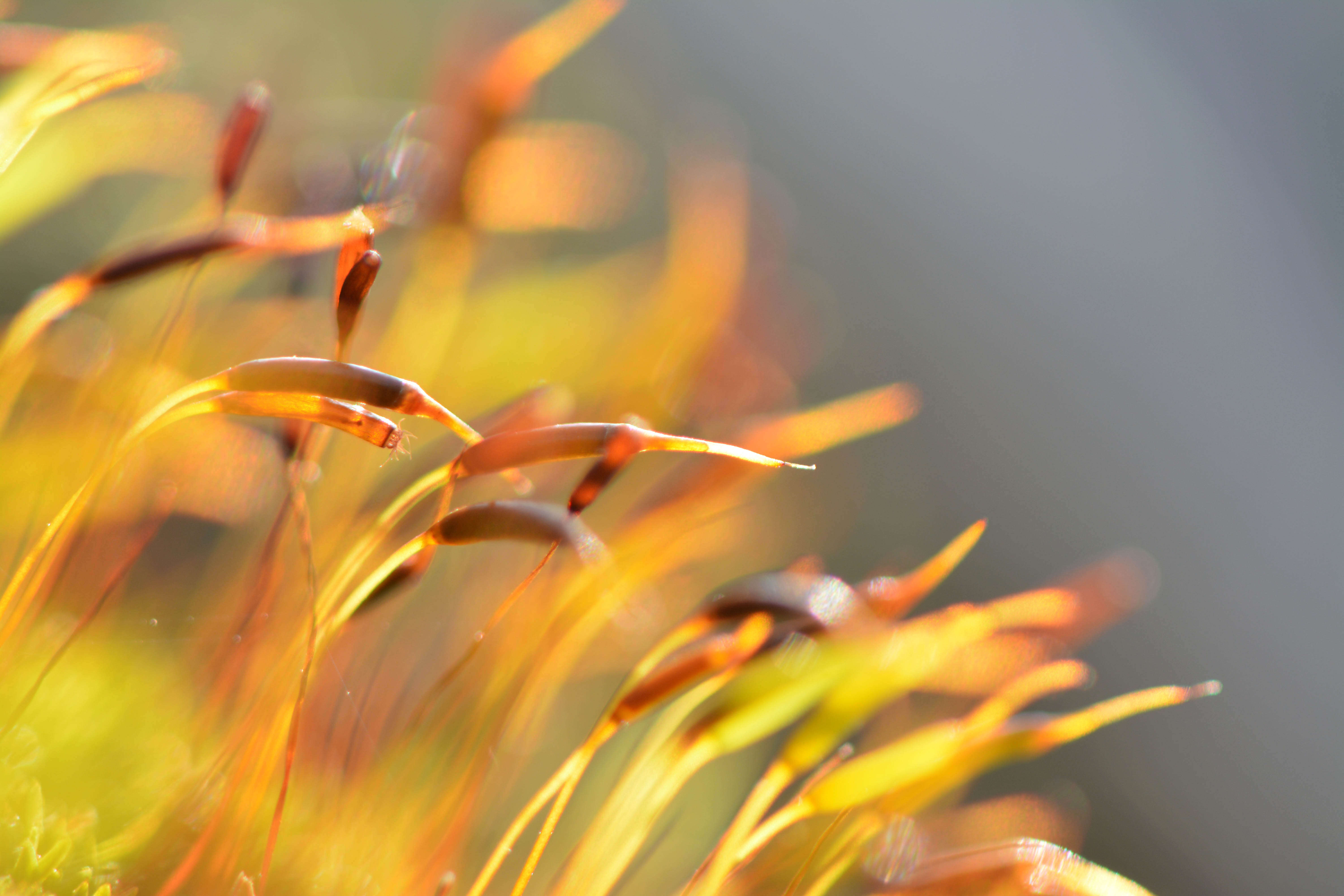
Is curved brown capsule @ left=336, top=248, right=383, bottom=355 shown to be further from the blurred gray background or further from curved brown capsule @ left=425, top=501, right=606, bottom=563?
the blurred gray background

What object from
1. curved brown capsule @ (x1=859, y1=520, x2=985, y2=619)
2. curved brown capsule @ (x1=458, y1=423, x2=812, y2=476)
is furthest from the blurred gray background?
curved brown capsule @ (x1=458, y1=423, x2=812, y2=476)

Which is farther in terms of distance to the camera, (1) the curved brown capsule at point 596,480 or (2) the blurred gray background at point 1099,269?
(2) the blurred gray background at point 1099,269

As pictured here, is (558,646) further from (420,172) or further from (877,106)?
(877,106)

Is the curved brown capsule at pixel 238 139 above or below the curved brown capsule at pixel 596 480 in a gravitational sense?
above

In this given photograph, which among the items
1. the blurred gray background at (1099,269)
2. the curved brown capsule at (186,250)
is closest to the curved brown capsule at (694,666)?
the curved brown capsule at (186,250)

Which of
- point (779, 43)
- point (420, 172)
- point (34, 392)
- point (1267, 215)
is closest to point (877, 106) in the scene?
point (779, 43)

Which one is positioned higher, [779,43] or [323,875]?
[779,43]

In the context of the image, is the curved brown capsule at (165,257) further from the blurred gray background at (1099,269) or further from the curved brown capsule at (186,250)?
the blurred gray background at (1099,269)
